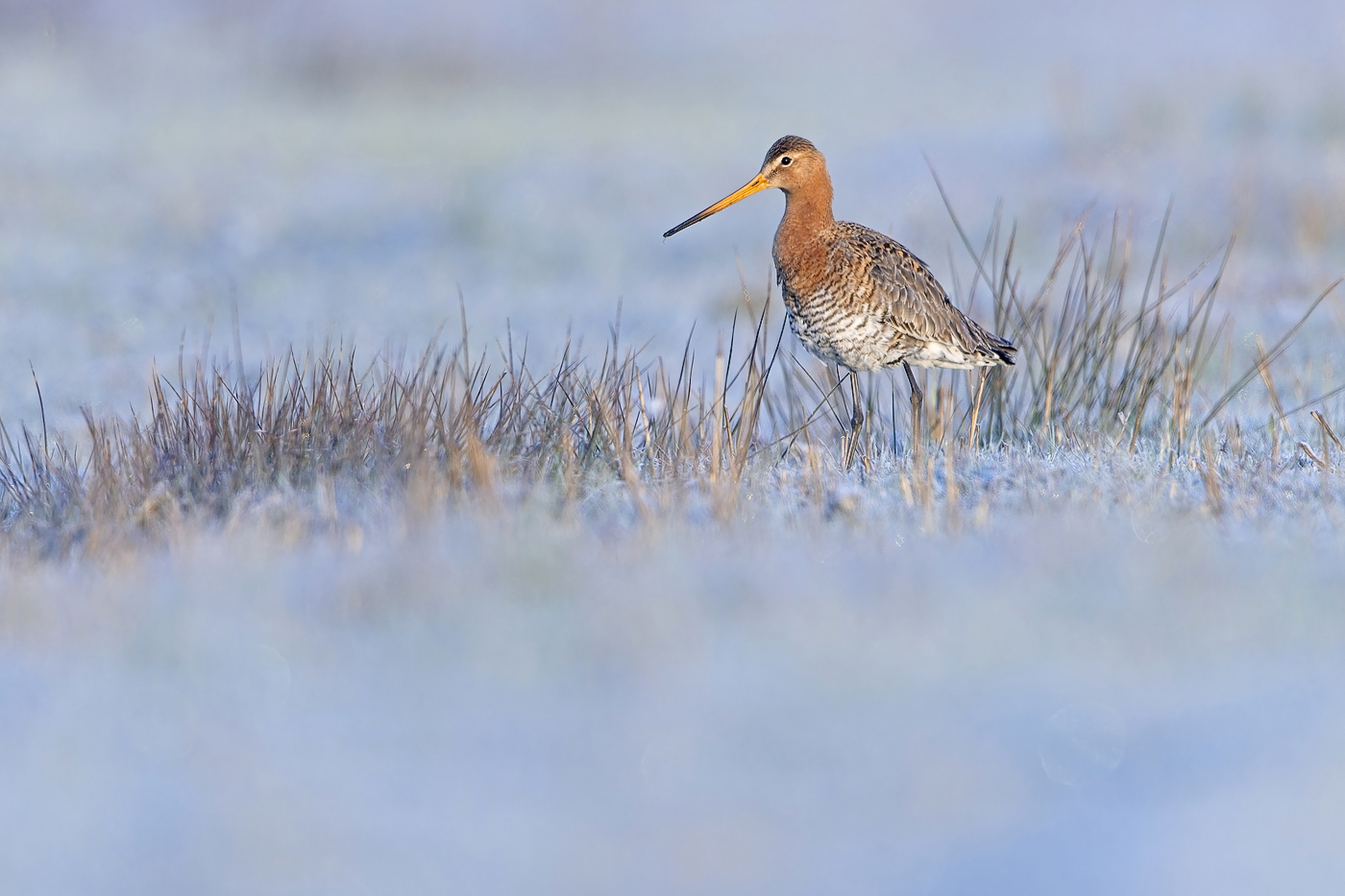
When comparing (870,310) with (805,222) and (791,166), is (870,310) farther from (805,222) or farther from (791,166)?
(791,166)

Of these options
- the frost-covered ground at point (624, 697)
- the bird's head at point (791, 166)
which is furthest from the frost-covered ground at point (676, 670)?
the bird's head at point (791, 166)

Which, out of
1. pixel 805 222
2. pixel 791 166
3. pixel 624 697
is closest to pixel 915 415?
pixel 805 222

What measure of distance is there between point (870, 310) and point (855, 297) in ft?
0.27

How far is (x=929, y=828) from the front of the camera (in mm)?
2639

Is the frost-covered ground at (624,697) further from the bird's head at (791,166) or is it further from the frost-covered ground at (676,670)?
the bird's head at (791,166)

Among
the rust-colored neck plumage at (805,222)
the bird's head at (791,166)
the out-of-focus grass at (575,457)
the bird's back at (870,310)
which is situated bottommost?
the out-of-focus grass at (575,457)

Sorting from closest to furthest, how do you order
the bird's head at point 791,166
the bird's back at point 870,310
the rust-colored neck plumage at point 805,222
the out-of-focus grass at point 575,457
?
the out-of-focus grass at point 575,457
the bird's back at point 870,310
the rust-colored neck plumage at point 805,222
the bird's head at point 791,166

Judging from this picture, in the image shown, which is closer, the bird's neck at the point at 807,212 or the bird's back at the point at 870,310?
the bird's back at the point at 870,310

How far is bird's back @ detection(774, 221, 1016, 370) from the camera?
5734mm

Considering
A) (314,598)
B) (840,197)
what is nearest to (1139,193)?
(840,197)

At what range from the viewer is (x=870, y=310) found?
5.73 meters

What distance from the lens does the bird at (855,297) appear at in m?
5.74

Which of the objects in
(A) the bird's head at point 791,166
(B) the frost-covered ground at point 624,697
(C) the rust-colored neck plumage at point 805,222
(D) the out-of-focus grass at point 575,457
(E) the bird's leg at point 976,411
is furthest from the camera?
(A) the bird's head at point 791,166

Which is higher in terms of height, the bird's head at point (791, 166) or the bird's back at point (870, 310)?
the bird's head at point (791, 166)
